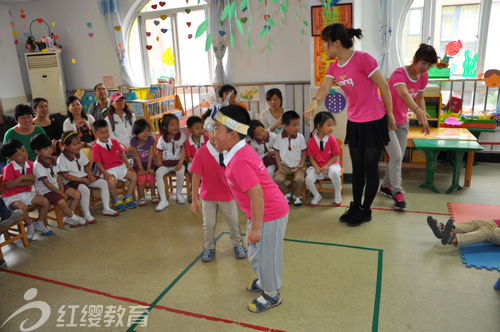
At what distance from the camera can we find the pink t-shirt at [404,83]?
3.27 meters

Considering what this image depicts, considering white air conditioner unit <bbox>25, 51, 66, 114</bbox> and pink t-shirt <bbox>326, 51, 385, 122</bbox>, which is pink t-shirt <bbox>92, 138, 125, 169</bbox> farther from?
white air conditioner unit <bbox>25, 51, 66, 114</bbox>

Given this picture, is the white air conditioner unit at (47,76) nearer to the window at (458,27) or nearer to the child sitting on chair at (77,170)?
the child sitting on chair at (77,170)

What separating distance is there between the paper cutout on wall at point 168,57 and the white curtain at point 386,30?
3662 mm

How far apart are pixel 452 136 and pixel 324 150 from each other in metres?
1.55

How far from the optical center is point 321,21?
3914 mm

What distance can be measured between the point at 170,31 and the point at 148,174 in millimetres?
3519

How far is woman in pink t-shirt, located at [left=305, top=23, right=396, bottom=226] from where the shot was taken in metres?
2.80

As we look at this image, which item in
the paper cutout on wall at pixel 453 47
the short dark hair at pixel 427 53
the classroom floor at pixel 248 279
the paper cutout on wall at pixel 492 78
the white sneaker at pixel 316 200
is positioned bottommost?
the classroom floor at pixel 248 279

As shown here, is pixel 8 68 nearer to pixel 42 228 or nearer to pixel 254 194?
pixel 42 228

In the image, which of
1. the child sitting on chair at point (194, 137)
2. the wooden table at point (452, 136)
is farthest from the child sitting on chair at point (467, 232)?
the child sitting on chair at point (194, 137)

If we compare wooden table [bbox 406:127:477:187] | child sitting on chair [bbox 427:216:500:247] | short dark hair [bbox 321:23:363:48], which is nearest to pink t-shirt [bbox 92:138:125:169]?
short dark hair [bbox 321:23:363:48]

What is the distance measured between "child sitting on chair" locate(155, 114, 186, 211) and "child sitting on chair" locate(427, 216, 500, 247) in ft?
8.23

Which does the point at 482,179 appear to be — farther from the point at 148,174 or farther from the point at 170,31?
the point at 170,31

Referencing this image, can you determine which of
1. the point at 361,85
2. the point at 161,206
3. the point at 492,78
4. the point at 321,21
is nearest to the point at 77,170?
the point at 161,206
